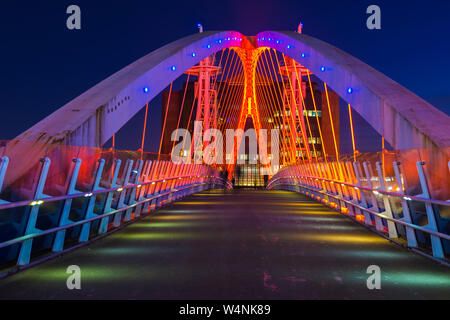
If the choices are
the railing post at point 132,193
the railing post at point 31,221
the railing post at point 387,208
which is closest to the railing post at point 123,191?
the railing post at point 132,193

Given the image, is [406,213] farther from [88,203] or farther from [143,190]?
[143,190]

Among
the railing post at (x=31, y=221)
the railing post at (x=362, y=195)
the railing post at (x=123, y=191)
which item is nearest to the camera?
the railing post at (x=31, y=221)

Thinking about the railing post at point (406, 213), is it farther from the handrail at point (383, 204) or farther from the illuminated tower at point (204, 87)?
the illuminated tower at point (204, 87)

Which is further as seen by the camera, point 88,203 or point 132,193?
point 132,193

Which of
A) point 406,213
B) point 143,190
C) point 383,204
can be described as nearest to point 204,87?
point 143,190

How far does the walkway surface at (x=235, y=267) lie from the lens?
516cm

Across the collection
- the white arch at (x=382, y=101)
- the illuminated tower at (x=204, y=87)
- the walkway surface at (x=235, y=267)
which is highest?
the illuminated tower at (x=204, y=87)

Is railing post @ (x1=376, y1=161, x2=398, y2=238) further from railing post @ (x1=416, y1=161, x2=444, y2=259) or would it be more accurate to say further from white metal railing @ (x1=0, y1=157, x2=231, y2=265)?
white metal railing @ (x1=0, y1=157, x2=231, y2=265)

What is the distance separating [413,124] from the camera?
35.7 ft

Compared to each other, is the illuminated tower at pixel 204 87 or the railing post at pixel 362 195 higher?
the illuminated tower at pixel 204 87

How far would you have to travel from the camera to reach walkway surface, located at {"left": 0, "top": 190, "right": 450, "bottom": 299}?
5.16 m

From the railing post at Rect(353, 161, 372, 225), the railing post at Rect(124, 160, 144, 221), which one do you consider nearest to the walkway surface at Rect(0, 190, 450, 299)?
the railing post at Rect(353, 161, 372, 225)

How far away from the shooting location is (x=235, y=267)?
256 inches

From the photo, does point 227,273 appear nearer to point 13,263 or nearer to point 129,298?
point 129,298
